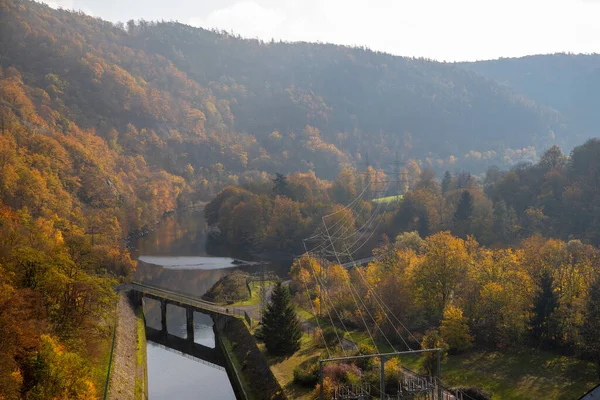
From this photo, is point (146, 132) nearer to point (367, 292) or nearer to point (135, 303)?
point (135, 303)

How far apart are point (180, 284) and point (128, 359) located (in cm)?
3565

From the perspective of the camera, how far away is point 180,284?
80.3m

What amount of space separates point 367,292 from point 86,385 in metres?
Result: 29.7

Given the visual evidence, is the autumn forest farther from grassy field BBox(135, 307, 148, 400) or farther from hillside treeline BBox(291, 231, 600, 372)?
grassy field BBox(135, 307, 148, 400)

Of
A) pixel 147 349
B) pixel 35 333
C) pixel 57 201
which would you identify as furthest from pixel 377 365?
pixel 57 201

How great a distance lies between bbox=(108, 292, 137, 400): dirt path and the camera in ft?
124

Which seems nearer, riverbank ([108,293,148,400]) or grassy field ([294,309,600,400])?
grassy field ([294,309,600,400])

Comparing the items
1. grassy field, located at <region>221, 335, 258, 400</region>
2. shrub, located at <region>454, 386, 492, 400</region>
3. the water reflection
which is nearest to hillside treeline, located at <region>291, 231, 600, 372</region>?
shrub, located at <region>454, 386, 492, 400</region>

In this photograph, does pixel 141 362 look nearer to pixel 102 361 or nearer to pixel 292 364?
pixel 102 361

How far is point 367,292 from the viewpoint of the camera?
179 feet

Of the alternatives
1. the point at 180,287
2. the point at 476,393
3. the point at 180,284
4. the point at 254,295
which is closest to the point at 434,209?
the point at 254,295

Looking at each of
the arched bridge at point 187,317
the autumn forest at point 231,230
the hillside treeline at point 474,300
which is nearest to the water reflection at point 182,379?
the arched bridge at point 187,317

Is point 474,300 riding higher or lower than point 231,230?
higher

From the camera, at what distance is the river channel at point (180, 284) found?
45531mm
